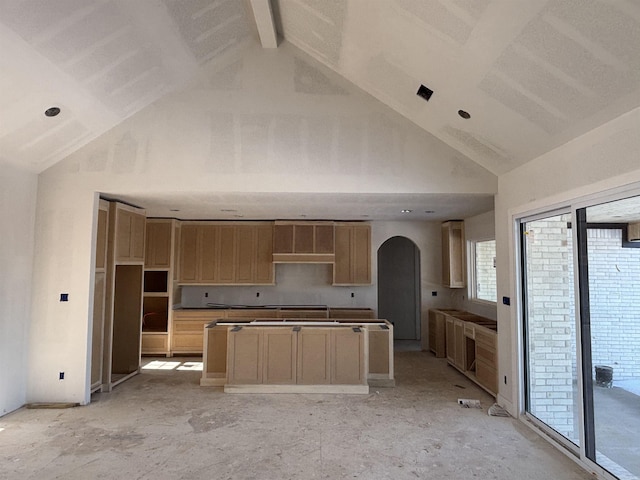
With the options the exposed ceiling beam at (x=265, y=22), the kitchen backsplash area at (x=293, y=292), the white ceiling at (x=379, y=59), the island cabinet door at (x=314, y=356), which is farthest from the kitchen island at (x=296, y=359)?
the exposed ceiling beam at (x=265, y=22)

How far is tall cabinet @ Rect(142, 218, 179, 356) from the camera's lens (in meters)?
6.70

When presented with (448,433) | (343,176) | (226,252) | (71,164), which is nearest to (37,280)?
(71,164)

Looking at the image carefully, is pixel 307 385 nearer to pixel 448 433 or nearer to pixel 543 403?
pixel 448 433

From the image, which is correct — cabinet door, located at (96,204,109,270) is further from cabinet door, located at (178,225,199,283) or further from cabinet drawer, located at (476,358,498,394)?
cabinet drawer, located at (476,358,498,394)

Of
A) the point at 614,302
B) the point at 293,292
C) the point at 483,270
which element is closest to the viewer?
the point at 614,302

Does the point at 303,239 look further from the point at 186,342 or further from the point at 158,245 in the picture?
the point at 186,342

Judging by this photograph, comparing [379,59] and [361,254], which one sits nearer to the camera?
[379,59]

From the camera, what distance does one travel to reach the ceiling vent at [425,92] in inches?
143

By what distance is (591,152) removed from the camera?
2920mm

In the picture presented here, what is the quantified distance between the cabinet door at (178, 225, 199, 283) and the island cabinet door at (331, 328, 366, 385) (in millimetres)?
3399

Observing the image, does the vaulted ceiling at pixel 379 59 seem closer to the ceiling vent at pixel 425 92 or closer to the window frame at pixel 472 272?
the ceiling vent at pixel 425 92

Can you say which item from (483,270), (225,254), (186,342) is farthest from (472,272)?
(186,342)

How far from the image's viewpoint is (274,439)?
3.52m

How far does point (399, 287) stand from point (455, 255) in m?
2.21
